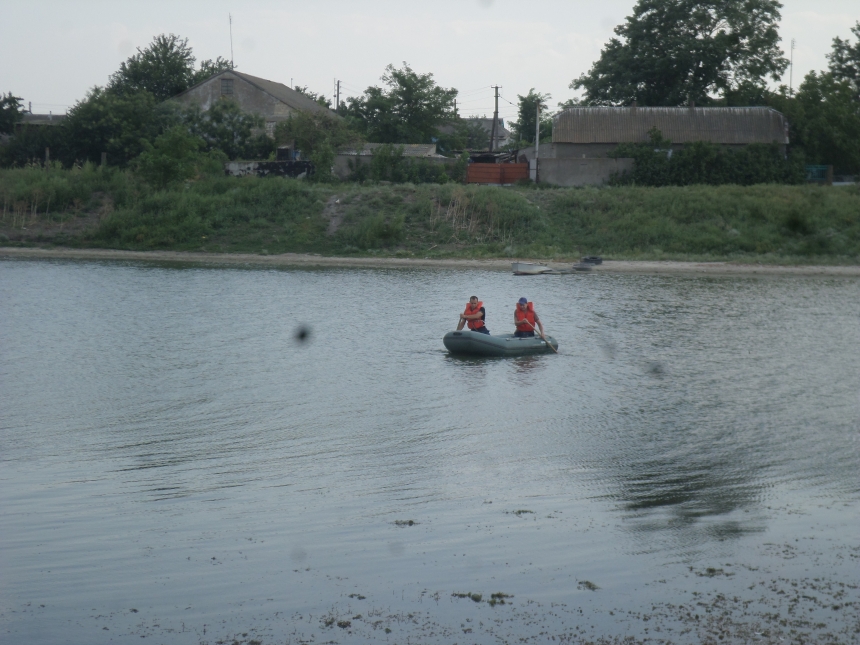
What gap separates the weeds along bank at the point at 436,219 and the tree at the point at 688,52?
500 inches

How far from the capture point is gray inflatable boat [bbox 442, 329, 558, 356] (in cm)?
2020

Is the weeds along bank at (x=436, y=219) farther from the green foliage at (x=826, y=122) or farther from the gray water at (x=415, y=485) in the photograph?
the gray water at (x=415, y=485)

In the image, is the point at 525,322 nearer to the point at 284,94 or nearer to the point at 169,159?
the point at 169,159

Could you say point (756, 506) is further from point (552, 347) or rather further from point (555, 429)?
point (552, 347)

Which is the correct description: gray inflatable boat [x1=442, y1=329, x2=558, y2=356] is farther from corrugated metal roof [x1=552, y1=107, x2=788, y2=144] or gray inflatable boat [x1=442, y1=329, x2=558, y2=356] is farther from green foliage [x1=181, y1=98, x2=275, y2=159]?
green foliage [x1=181, y1=98, x2=275, y2=159]

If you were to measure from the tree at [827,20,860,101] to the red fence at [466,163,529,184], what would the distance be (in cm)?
2235

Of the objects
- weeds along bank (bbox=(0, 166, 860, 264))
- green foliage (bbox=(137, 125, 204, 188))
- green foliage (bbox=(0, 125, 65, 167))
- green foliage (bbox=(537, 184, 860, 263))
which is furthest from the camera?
green foliage (bbox=(0, 125, 65, 167))

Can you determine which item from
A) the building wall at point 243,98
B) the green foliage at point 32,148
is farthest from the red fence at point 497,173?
the green foliage at point 32,148

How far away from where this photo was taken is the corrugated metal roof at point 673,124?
50.9 meters

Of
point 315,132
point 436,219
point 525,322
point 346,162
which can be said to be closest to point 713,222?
point 436,219

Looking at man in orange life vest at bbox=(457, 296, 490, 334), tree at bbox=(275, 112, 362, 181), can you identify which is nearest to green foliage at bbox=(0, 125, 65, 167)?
tree at bbox=(275, 112, 362, 181)

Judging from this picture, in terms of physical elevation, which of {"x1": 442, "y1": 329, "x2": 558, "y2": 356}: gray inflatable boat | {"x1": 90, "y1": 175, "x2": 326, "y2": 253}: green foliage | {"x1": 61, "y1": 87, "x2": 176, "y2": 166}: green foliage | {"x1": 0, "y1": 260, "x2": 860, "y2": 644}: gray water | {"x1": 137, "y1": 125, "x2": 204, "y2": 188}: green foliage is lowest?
{"x1": 0, "y1": 260, "x2": 860, "y2": 644}: gray water

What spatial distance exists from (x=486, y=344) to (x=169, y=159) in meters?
30.5

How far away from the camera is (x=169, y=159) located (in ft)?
151
